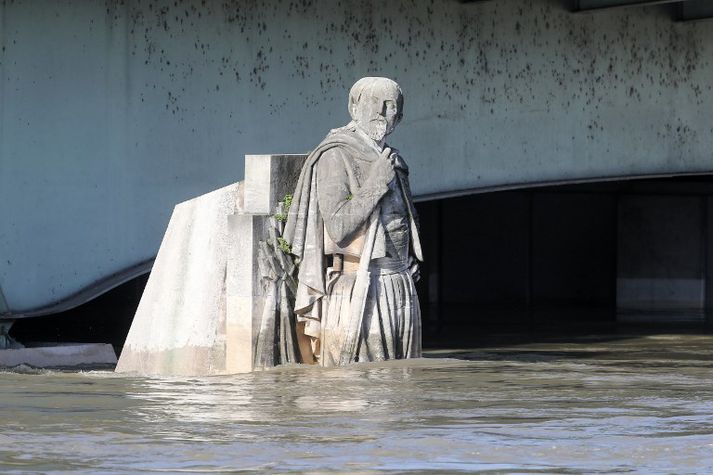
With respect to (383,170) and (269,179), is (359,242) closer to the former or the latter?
(383,170)

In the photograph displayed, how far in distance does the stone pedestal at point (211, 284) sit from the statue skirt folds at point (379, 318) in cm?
75

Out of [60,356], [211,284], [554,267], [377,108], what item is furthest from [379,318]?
[554,267]

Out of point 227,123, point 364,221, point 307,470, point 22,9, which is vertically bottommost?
point 307,470

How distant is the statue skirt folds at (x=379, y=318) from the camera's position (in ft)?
40.5

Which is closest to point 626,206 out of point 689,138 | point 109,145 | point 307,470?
point 689,138

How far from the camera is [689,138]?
2394 centimetres

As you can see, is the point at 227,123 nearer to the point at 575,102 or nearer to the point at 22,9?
the point at 22,9

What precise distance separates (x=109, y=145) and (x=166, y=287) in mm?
5870

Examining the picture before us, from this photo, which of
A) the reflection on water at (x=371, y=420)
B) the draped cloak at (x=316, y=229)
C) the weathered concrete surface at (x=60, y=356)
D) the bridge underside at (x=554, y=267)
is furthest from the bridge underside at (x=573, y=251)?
the reflection on water at (x=371, y=420)

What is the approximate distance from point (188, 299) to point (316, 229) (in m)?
1.71

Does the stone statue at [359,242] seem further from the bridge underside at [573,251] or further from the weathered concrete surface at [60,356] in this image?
the bridge underside at [573,251]

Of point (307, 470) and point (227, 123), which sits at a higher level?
point (227, 123)

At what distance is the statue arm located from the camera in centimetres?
1229

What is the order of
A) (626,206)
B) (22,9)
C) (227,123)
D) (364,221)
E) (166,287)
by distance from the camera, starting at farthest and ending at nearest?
(626,206), (227,123), (22,9), (166,287), (364,221)
